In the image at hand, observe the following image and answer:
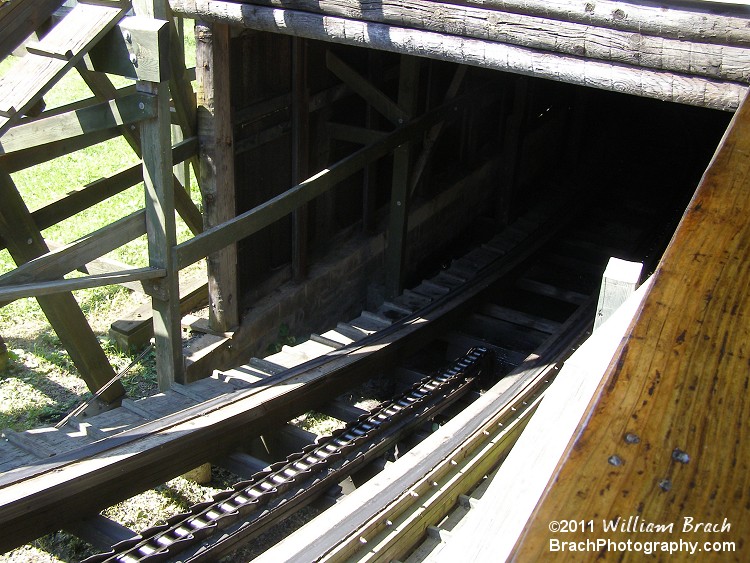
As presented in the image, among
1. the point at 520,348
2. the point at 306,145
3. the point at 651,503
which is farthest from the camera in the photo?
the point at 520,348

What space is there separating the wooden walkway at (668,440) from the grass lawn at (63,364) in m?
4.20

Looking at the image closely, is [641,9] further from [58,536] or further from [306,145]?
[58,536]

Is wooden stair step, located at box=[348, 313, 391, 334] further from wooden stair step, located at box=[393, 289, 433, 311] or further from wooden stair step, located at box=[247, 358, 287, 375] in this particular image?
wooden stair step, located at box=[247, 358, 287, 375]

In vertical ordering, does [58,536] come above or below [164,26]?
below

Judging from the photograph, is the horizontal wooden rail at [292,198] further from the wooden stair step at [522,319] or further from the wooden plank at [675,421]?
the wooden plank at [675,421]

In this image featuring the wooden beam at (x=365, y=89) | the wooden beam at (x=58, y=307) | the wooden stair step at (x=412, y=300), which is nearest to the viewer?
the wooden beam at (x=58, y=307)

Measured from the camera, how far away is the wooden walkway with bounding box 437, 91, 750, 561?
25.5 inches

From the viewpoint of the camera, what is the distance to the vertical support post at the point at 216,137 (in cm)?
504

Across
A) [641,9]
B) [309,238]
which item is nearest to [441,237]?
[309,238]

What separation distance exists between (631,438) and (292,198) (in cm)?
462

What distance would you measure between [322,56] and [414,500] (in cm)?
406

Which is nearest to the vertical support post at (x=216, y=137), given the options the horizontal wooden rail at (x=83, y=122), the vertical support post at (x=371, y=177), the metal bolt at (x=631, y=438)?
the horizontal wooden rail at (x=83, y=122)

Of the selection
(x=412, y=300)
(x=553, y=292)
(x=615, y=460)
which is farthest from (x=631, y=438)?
(x=553, y=292)

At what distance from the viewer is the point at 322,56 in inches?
252
